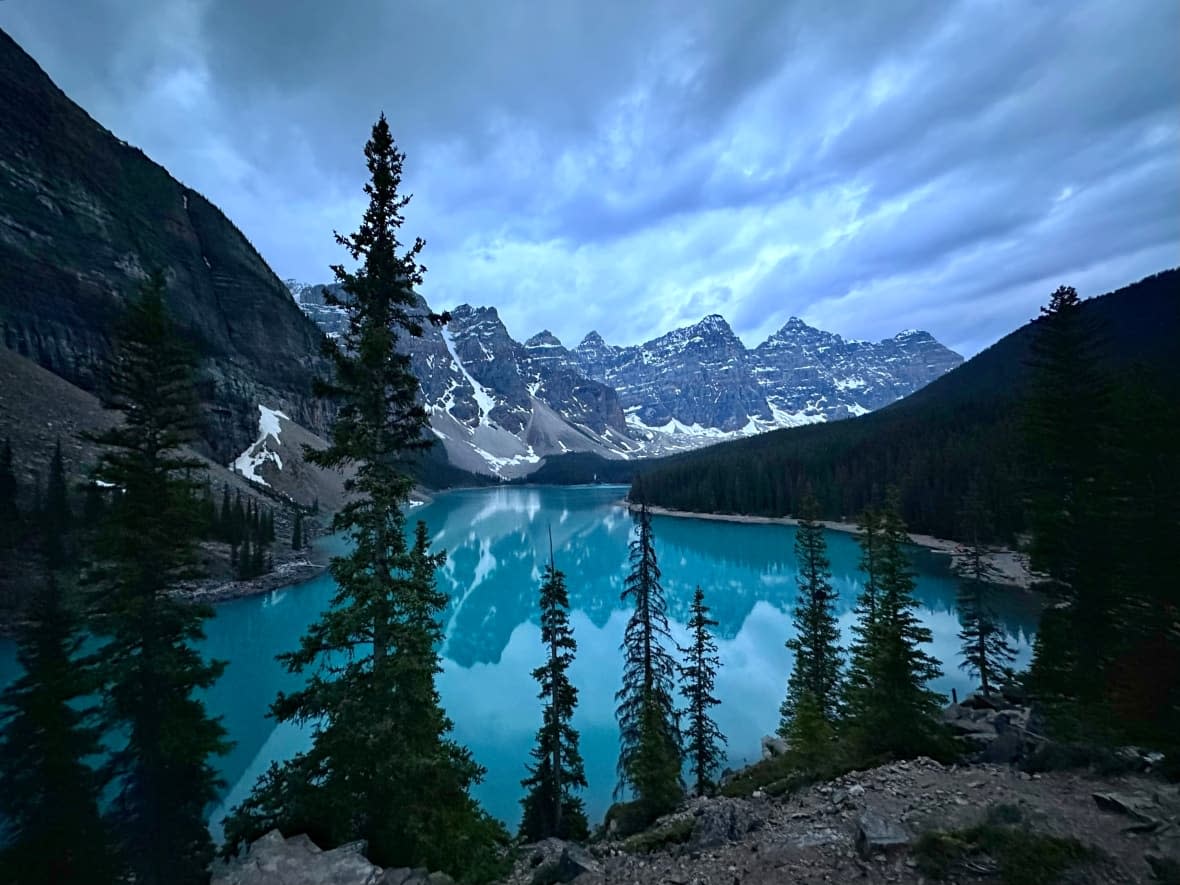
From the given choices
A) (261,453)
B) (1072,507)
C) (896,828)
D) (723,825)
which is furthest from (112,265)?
(1072,507)

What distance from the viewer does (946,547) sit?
67188 millimetres

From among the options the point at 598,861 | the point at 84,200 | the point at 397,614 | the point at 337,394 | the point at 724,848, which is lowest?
the point at 598,861

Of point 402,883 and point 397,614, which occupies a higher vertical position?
point 397,614

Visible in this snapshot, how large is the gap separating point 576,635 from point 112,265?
12010 centimetres

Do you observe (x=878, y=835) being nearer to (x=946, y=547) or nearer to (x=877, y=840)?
(x=877, y=840)

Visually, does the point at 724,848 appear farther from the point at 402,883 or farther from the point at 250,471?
the point at 250,471

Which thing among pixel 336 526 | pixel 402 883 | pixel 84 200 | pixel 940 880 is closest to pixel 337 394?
pixel 336 526

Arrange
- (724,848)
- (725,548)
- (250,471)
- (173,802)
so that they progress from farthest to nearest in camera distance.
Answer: (250,471)
(725,548)
(173,802)
(724,848)

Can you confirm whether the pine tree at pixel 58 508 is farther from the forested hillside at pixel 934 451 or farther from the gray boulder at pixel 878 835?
the gray boulder at pixel 878 835

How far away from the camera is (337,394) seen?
866 cm

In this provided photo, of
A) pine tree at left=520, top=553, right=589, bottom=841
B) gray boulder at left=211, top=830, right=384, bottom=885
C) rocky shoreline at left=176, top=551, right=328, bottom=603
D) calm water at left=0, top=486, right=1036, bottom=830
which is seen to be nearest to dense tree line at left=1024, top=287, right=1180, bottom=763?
pine tree at left=520, top=553, right=589, bottom=841

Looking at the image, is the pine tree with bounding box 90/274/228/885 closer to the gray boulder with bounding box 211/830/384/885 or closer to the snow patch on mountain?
the gray boulder with bounding box 211/830/384/885

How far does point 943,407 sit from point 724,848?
126345 mm

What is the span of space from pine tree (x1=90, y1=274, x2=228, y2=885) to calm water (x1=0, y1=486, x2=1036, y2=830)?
37.5 ft
